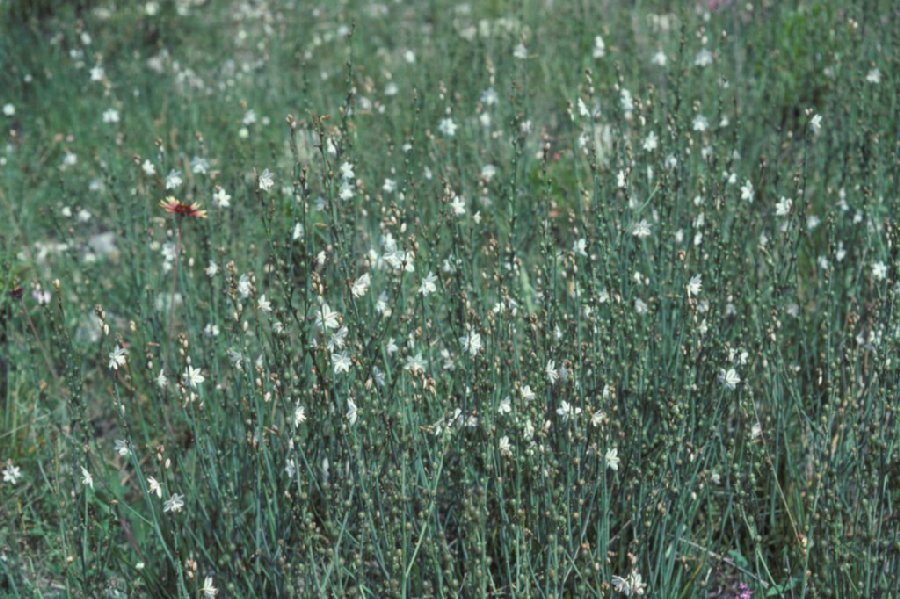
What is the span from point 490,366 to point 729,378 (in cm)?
54

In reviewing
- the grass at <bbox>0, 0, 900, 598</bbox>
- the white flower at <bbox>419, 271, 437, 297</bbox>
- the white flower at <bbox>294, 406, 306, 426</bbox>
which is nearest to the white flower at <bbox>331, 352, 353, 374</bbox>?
the grass at <bbox>0, 0, 900, 598</bbox>

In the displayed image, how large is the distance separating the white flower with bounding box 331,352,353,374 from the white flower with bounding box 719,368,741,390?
2.77 ft

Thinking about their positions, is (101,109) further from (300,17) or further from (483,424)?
(483,424)

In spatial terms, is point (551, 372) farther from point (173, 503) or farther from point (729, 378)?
point (173, 503)

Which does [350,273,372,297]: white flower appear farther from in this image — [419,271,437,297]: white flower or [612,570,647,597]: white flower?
[612,570,647,597]: white flower

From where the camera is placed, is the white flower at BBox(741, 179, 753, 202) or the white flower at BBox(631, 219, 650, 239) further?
the white flower at BBox(741, 179, 753, 202)

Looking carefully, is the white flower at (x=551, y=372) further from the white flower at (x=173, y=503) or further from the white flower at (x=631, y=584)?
the white flower at (x=173, y=503)

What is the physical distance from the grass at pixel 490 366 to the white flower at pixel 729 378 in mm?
10

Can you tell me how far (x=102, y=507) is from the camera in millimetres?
2834

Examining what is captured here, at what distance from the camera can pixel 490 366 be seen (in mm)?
2285

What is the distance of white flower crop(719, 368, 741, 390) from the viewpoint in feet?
7.51

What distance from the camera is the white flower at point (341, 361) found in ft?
7.20

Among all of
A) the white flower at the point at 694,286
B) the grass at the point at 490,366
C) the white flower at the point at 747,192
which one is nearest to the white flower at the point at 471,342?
the grass at the point at 490,366

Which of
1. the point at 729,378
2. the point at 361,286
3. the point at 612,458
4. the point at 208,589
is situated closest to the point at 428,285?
the point at 361,286
